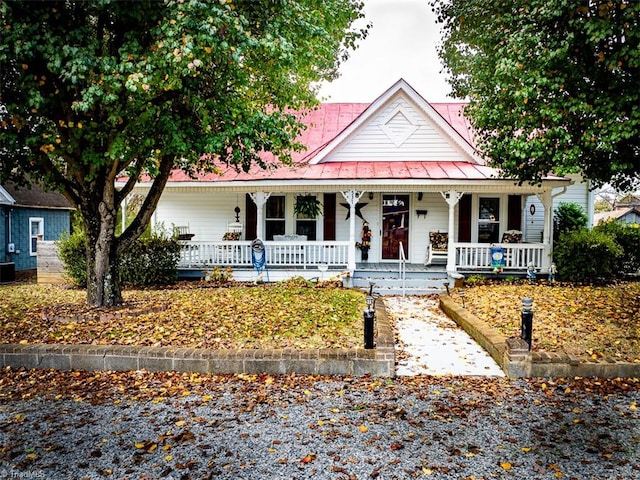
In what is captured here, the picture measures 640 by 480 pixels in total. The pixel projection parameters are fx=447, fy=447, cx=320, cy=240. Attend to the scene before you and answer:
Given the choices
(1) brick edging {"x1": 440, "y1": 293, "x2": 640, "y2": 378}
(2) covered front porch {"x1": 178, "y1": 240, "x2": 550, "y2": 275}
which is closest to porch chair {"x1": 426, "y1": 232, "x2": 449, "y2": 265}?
(2) covered front porch {"x1": 178, "y1": 240, "x2": 550, "y2": 275}

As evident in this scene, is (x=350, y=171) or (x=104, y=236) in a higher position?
(x=350, y=171)

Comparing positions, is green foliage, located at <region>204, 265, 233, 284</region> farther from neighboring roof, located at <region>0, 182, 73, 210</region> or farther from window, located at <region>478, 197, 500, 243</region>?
neighboring roof, located at <region>0, 182, 73, 210</region>

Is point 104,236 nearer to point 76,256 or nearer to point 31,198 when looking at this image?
point 76,256

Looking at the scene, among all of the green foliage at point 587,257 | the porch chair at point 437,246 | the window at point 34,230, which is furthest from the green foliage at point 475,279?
the window at point 34,230

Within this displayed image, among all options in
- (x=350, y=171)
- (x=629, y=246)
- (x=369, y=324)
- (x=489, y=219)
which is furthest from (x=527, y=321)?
(x=629, y=246)

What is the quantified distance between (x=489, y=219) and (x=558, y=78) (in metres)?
6.98

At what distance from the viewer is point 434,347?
7.07 meters

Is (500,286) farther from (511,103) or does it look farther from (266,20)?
(266,20)

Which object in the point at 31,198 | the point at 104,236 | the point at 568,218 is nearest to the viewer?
the point at 104,236

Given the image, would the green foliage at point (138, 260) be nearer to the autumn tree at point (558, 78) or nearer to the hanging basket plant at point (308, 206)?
the hanging basket plant at point (308, 206)

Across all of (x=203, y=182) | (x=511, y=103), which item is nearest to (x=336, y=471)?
(x=511, y=103)

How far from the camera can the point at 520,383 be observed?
5445 mm

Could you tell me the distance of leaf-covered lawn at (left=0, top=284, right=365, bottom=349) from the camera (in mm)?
6531

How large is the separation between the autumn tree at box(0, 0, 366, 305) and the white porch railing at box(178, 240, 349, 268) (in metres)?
4.50
